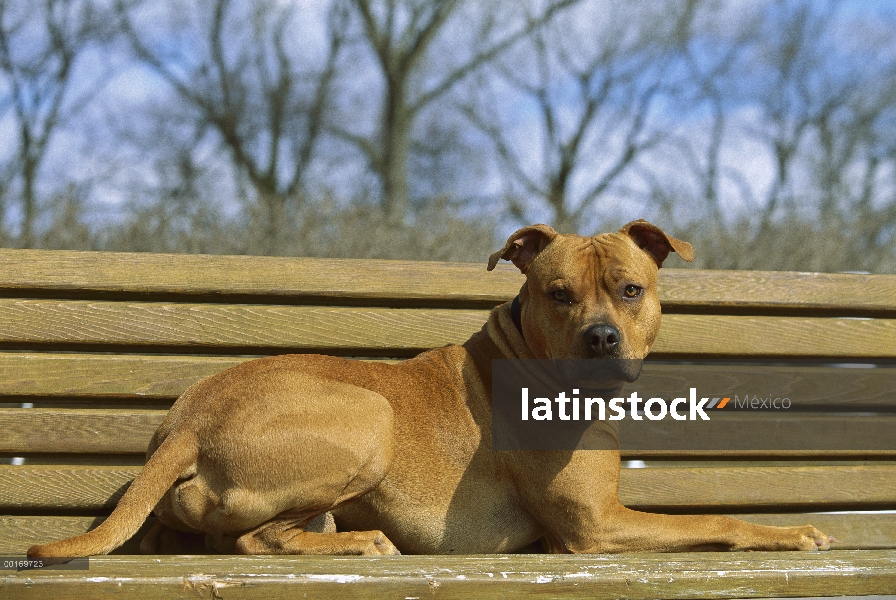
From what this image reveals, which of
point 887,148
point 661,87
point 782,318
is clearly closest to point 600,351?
point 782,318

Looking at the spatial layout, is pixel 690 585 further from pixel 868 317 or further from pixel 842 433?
pixel 868 317

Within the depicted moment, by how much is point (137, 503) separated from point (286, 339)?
3.74ft

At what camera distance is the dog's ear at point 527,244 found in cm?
345

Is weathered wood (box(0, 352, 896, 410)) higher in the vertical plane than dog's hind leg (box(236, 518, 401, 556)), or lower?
higher

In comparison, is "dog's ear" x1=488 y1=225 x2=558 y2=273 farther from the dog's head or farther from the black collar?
the black collar

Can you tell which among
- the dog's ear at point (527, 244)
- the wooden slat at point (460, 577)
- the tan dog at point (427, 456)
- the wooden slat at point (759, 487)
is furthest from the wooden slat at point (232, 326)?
the wooden slat at point (460, 577)

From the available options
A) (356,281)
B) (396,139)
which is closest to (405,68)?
(396,139)

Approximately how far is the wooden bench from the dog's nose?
814 mm

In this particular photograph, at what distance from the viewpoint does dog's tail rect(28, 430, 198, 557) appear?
7.66 feet

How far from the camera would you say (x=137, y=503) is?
2.56 m

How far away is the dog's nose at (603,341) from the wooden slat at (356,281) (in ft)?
2.67

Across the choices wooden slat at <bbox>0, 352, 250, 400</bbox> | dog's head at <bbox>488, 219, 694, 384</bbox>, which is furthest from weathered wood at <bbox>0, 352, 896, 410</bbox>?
dog's head at <bbox>488, 219, 694, 384</bbox>

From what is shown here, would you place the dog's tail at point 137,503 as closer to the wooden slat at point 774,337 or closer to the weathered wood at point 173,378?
the weathered wood at point 173,378

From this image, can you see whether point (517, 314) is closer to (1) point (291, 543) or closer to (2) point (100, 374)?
(1) point (291, 543)
